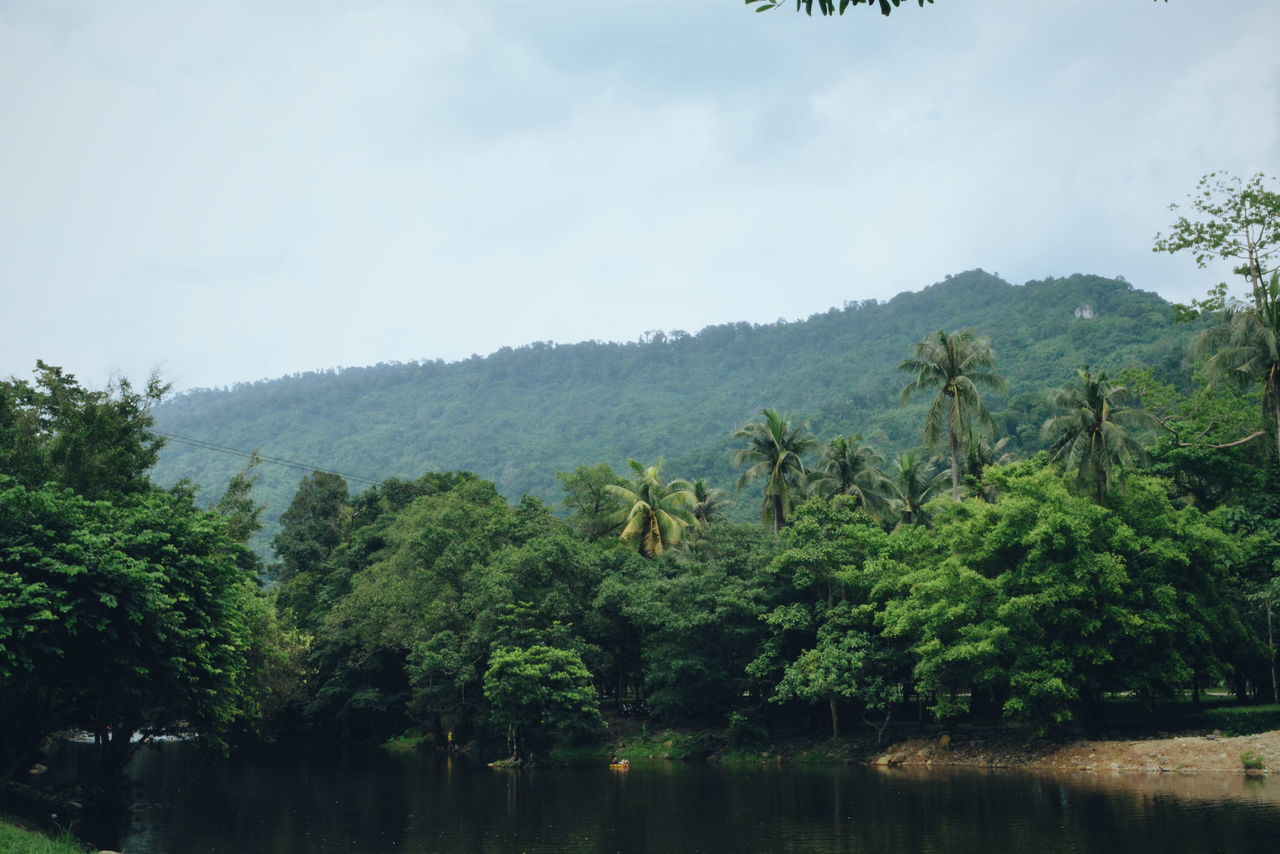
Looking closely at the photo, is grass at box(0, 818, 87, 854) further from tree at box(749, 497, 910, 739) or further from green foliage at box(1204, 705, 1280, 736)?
green foliage at box(1204, 705, 1280, 736)

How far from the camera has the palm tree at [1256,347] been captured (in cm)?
3788

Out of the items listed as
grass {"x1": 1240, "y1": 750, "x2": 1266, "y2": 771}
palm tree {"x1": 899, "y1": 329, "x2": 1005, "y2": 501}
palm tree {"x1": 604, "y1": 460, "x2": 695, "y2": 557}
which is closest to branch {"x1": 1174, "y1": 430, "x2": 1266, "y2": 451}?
palm tree {"x1": 899, "y1": 329, "x2": 1005, "y2": 501}

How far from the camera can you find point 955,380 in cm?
5153

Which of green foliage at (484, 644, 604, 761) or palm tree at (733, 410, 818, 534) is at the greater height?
palm tree at (733, 410, 818, 534)

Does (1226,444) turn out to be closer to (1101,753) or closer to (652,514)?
(1101,753)

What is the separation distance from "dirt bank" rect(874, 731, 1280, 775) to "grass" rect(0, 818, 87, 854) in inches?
1411

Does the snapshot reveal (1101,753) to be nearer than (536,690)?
Yes

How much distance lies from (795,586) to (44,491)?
111ft

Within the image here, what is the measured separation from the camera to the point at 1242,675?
49.6 metres

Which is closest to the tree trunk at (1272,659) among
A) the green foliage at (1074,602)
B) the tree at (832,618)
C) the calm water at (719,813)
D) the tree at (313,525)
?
the green foliage at (1074,602)

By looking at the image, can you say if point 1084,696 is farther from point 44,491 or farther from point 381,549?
point 381,549

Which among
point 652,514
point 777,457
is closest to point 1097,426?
point 777,457

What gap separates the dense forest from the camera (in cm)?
2798

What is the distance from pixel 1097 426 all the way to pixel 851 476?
17.8 m
